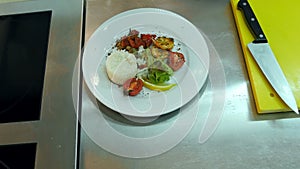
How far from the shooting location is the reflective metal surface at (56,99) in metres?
0.57

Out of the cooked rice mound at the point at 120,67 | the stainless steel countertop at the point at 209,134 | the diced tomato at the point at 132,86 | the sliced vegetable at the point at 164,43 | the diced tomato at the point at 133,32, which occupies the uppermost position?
the diced tomato at the point at 133,32

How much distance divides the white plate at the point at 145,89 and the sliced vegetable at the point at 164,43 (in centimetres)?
2

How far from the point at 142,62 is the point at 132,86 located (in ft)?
0.21

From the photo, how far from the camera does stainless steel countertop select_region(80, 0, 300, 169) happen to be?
0.56 meters

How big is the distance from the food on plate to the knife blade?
15 cm

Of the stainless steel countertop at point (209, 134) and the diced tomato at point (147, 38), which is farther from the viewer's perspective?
the diced tomato at point (147, 38)

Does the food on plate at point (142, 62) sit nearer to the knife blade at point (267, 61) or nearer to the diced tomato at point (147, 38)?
the diced tomato at point (147, 38)

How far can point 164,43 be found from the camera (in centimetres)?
67

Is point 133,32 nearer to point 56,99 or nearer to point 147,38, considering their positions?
point 147,38

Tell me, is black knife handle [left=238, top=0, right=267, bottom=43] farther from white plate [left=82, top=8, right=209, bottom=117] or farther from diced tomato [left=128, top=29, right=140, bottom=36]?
diced tomato [left=128, top=29, right=140, bottom=36]

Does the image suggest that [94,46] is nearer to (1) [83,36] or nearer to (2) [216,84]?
(1) [83,36]

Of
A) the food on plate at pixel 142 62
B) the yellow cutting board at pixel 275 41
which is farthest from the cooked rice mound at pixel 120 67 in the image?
the yellow cutting board at pixel 275 41

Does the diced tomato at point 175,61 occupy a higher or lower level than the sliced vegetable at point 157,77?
higher

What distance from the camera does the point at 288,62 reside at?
64 cm
